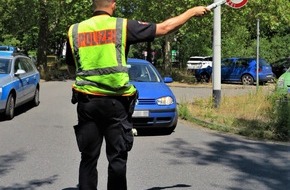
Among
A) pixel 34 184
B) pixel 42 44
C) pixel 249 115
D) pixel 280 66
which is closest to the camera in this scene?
pixel 34 184

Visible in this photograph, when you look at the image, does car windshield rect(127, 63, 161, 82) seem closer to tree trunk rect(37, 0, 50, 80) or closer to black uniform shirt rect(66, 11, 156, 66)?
black uniform shirt rect(66, 11, 156, 66)

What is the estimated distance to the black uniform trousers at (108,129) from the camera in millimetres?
3580

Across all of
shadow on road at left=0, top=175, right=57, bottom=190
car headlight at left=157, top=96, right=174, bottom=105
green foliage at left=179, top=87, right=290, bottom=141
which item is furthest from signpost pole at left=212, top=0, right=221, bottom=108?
shadow on road at left=0, top=175, right=57, bottom=190

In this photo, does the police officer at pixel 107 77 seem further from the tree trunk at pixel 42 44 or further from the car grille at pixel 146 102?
the tree trunk at pixel 42 44

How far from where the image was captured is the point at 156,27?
11.6ft

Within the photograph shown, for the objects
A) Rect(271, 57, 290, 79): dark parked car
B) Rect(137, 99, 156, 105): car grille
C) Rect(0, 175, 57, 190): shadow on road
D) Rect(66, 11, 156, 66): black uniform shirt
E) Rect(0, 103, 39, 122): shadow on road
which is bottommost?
Rect(0, 175, 57, 190): shadow on road

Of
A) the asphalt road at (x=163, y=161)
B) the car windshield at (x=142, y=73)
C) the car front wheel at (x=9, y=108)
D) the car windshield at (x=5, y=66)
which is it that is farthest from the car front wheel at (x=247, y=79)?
the car front wheel at (x=9, y=108)

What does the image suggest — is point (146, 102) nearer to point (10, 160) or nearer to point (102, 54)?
point (10, 160)

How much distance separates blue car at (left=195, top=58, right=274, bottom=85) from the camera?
25.7 meters

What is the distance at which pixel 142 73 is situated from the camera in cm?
1079

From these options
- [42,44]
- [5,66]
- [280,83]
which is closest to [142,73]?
[5,66]

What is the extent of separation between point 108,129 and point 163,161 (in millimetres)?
3548

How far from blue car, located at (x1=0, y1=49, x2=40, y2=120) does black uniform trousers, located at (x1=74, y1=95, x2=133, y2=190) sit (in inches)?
302

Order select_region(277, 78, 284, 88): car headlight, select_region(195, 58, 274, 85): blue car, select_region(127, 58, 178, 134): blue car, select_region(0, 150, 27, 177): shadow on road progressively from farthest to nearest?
select_region(195, 58, 274, 85): blue car, select_region(277, 78, 284, 88): car headlight, select_region(127, 58, 178, 134): blue car, select_region(0, 150, 27, 177): shadow on road
